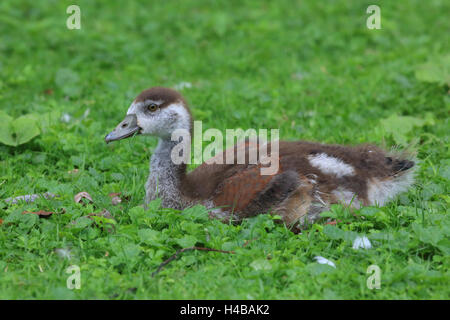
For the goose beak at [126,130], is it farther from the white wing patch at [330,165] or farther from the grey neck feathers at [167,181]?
the white wing patch at [330,165]

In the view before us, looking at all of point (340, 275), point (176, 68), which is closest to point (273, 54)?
point (176, 68)

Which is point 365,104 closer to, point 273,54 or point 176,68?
point 273,54

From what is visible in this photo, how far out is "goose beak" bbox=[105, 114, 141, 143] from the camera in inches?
208

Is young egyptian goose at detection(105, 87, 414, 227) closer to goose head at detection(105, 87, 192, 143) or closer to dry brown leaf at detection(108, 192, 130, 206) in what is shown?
goose head at detection(105, 87, 192, 143)

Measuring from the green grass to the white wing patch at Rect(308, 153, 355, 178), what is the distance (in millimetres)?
379

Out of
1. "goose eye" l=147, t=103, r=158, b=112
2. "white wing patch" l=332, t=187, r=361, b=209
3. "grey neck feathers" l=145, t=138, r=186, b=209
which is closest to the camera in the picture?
"white wing patch" l=332, t=187, r=361, b=209

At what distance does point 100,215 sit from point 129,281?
101 centimetres

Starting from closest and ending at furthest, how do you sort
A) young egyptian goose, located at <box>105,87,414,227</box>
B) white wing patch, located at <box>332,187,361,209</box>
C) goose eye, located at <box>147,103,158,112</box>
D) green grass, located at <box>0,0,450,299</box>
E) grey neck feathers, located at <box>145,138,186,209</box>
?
1. green grass, located at <box>0,0,450,299</box>
2. young egyptian goose, located at <box>105,87,414,227</box>
3. white wing patch, located at <box>332,187,361,209</box>
4. grey neck feathers, located at <box>145,138,186,209</box>
5. goose eye, located at <box>147,103,158,112</box>

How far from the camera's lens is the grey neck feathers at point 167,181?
5215 mm

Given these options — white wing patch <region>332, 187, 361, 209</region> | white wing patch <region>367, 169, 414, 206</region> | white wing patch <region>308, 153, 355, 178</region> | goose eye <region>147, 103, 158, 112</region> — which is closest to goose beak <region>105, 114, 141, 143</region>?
goose eye <region>147, 103, 158, 112</region>

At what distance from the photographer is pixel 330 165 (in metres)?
5.18

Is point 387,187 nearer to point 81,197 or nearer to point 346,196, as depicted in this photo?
point 346,196

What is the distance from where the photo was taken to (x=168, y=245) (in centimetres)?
458

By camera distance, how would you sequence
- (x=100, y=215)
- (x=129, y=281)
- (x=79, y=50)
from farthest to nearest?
(x=79, y=50) → (x=100, y=215) → (x=129, y=281)
